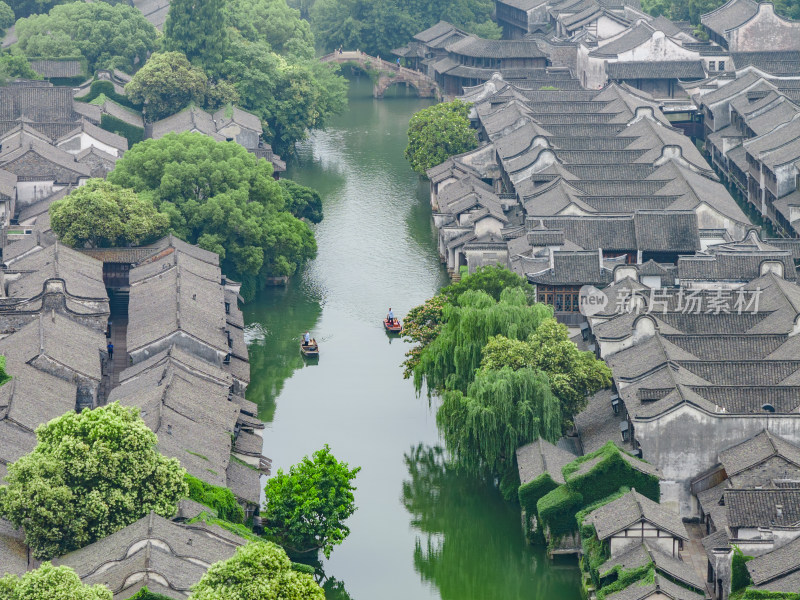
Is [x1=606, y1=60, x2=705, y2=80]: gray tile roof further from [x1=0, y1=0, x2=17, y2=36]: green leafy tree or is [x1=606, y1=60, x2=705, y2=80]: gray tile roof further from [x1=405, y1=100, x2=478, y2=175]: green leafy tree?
[x1=0, y1=0, x2=17, y2=36]: green leafy tree

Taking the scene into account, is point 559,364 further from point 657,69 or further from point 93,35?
point 93,35

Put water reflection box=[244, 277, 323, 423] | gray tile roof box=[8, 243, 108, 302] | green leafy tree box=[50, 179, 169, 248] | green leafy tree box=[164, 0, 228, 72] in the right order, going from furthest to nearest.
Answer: green leafy tree box=[164, 0, 228, 72] < green leafy tree box=[50, 179, 169, 248] < water reflection box=[244, 277, 323, 423] < gray tile roof box=[8, 243, 108, 302]

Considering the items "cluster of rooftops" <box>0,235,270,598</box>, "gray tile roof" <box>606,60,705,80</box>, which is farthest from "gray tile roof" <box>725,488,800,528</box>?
"gray tile roof" <box>606,60,705,80</box>

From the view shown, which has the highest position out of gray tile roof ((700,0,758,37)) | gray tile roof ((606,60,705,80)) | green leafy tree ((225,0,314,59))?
gray tile roof ((700,0,758,37))

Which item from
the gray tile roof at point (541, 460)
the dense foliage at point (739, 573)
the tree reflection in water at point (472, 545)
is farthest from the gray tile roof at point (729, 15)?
the dense foliage at point (739, 573)

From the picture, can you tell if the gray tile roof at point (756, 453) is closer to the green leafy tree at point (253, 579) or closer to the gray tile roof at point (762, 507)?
the gray tile roof at point (762, 507)

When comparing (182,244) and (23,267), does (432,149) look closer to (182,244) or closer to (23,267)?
(182,244)
